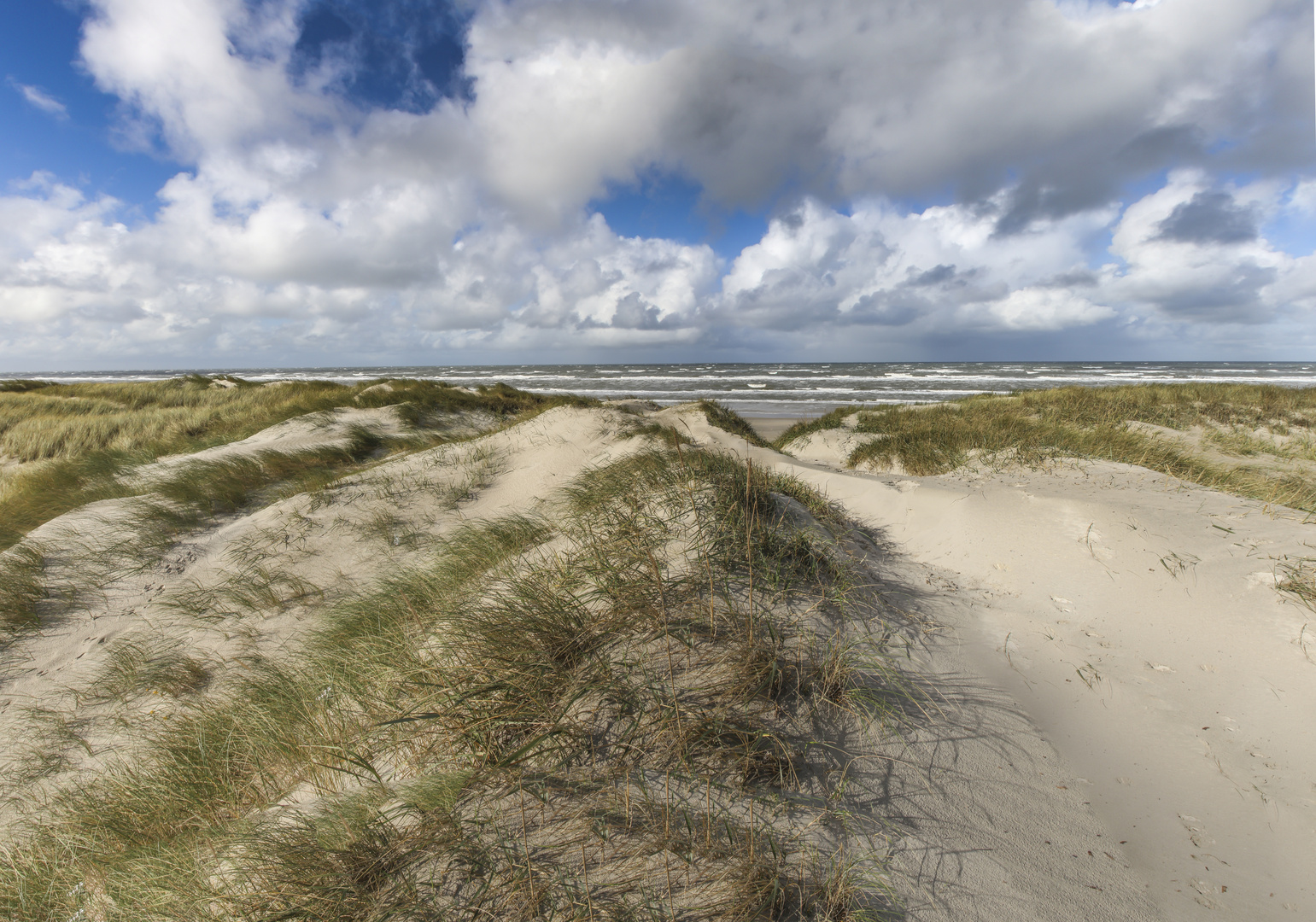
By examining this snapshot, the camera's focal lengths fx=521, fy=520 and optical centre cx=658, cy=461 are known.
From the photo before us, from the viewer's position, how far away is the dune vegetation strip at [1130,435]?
6762 millimetres

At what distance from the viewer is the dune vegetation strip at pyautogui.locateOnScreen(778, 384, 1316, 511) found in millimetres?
6762

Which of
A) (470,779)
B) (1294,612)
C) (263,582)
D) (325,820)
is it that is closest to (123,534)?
(263,582)

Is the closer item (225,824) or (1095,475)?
(225,824)

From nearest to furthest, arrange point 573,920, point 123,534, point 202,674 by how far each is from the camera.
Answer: point 573,920 → point 202,674 → point 123,534

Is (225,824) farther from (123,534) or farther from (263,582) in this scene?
(123,534)

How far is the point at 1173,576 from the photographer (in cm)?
382

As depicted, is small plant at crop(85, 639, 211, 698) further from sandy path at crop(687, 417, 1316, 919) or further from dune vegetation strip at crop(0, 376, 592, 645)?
sandy path at crop(687, 417, 1316, 919)

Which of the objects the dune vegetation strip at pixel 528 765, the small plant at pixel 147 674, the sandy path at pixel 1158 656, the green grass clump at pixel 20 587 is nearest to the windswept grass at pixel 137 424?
the green grass clump at pixel 20 587

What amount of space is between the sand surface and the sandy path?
0.5 inches

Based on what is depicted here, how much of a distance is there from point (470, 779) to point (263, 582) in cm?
389

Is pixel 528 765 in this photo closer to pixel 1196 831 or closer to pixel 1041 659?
pixel 1196 831

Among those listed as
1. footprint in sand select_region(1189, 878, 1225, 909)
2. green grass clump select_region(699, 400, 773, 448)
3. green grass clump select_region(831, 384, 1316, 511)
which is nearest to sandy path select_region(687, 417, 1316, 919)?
footprint in sand select_region(1189, 878, 1225, 909)

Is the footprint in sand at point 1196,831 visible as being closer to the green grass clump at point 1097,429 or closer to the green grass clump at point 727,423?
the green grass clump at point 1097,429

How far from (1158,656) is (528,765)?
3896mm
